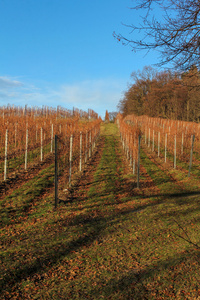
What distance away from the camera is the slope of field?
3500 millimetres

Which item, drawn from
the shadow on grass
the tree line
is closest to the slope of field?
the shadow on grass

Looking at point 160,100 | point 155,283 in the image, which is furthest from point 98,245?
point 160,100

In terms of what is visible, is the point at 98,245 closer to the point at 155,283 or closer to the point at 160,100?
the point at 155,283

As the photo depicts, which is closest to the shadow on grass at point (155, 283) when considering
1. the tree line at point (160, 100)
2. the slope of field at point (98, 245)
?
the slope of field at point (98, 245)

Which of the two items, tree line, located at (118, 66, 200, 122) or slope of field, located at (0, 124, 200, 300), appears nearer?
slope of field, located at (0, 124, 200, 300)

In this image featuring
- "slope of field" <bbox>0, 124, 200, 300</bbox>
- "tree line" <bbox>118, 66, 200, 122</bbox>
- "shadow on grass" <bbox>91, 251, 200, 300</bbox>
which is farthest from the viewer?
"tree line" <bbox>118, 66, 200, 122</bbox>

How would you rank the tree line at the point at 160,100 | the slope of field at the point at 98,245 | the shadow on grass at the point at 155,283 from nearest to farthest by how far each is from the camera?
1. the shadow on grass at the point at 155,283
2. the slope of field at the point at 98,245
3. the tree line at the point at 160,100

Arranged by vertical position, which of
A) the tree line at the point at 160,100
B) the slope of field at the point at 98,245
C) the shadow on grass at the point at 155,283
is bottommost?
the slope of field at the point at 98,245

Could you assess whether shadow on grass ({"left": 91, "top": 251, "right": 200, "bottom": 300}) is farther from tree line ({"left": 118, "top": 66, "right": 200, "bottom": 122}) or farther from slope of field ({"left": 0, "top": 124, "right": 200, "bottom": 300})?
tree line ({"left": 118, "top": 66, "right": 200, "bottom": 122})

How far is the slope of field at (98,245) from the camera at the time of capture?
3500 millimetres

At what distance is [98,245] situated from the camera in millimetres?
5031

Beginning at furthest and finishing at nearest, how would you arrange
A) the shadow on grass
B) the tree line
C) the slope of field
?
the tree line → the slope of field → the shadow on grass

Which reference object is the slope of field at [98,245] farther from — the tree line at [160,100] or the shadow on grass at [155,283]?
the tree line at [160,100]

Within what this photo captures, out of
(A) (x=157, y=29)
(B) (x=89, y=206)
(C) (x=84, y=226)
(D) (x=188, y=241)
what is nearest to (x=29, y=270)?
(C) (x=84, y=226)
